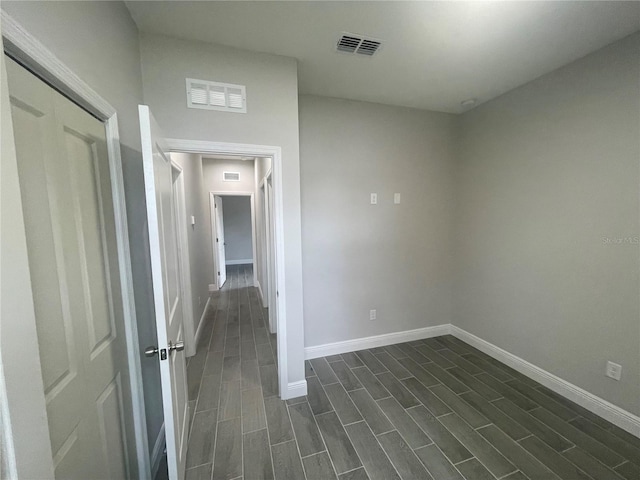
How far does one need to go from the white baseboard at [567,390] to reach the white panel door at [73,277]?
3.18 meters

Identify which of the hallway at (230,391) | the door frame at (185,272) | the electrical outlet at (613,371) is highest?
the door frame at (185,272)

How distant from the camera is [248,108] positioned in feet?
5.92

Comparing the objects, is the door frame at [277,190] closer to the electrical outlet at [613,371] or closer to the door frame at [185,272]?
the door frame at [185,272]

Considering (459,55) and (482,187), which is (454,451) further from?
(459,55)

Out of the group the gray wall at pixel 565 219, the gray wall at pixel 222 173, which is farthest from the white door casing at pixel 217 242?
the gray wall at pixel 565 219

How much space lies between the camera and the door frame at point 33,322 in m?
0.52

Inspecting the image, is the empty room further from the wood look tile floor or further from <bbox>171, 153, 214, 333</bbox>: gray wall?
<bbox>171, 153, 214, 333</bbox>: gray wall

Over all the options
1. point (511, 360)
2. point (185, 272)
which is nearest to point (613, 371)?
point (511, 360)

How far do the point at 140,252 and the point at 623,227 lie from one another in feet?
10.7

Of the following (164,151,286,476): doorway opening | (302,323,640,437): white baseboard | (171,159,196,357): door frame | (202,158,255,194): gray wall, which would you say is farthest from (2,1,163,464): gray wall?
(202,158,255,194): gray wall

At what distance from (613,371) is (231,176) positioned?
5.74 metres

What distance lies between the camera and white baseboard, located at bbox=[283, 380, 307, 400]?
208cm

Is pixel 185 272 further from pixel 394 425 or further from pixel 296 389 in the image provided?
pixel 394 425

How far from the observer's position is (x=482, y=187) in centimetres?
271
